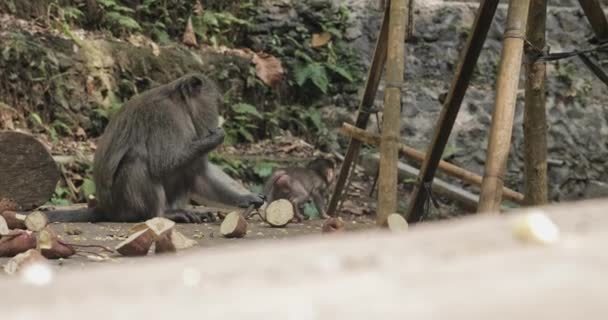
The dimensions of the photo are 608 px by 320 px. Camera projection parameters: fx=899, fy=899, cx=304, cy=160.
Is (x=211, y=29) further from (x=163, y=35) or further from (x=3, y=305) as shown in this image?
(x=3, y=305)

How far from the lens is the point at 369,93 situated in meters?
6.28

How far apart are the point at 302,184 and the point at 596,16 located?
3169 millimetres

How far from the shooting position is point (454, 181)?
31.8 feet

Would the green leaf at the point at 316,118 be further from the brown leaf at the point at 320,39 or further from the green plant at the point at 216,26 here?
the green plant at the point at 216,26

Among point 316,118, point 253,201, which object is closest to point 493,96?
point 316,118

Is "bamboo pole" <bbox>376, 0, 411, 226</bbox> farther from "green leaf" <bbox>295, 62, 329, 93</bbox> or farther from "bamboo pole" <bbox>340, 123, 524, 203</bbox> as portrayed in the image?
"green leaf" <bbox>295, 62, 329, 93</bbox>

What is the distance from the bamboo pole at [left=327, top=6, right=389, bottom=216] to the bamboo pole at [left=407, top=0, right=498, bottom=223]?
1.32 meters

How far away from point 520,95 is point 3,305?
9.45m

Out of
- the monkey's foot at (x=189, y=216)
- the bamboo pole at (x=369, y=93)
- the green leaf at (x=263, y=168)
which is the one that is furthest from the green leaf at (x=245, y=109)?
the monkey's foot at (x=189, y=216)

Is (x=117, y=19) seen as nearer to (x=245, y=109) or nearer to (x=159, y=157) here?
(x=245, y=109)

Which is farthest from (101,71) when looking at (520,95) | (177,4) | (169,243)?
(169,243)

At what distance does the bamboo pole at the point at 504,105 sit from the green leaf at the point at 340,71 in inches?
270

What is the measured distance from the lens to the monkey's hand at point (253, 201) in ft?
22.0

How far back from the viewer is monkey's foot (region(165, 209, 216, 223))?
6199 millimetres
